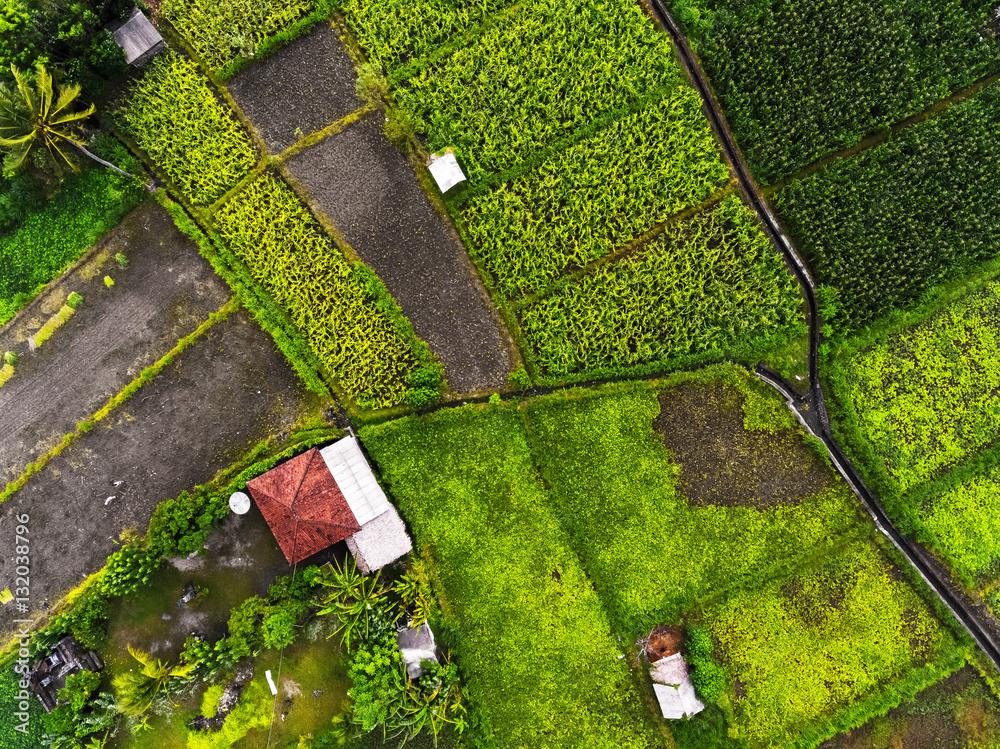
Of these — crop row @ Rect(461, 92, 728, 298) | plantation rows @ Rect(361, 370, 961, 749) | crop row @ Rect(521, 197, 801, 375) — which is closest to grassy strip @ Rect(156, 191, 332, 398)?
plantation rows @ Rect(361, 370, 961, 749)

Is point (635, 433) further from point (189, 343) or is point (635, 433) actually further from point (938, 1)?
point (938, 1)

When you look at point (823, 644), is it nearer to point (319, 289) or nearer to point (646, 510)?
point (646, 510)

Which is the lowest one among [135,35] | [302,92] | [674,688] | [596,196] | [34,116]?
[674,688]

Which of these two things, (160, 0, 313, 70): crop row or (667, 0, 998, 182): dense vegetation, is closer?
(667, 0, 998, 182): dense vegetation

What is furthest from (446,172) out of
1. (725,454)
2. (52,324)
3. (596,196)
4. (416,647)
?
(416,647)

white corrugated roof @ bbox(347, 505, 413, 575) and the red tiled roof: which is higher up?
the red tiled roof

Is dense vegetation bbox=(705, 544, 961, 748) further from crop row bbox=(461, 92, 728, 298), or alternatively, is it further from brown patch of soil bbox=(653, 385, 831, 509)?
crop row bbox=(461, 92, 728, 298)

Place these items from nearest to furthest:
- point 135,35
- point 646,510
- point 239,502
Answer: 1. point 239,502
2. point 135,35
3. point 646,510
